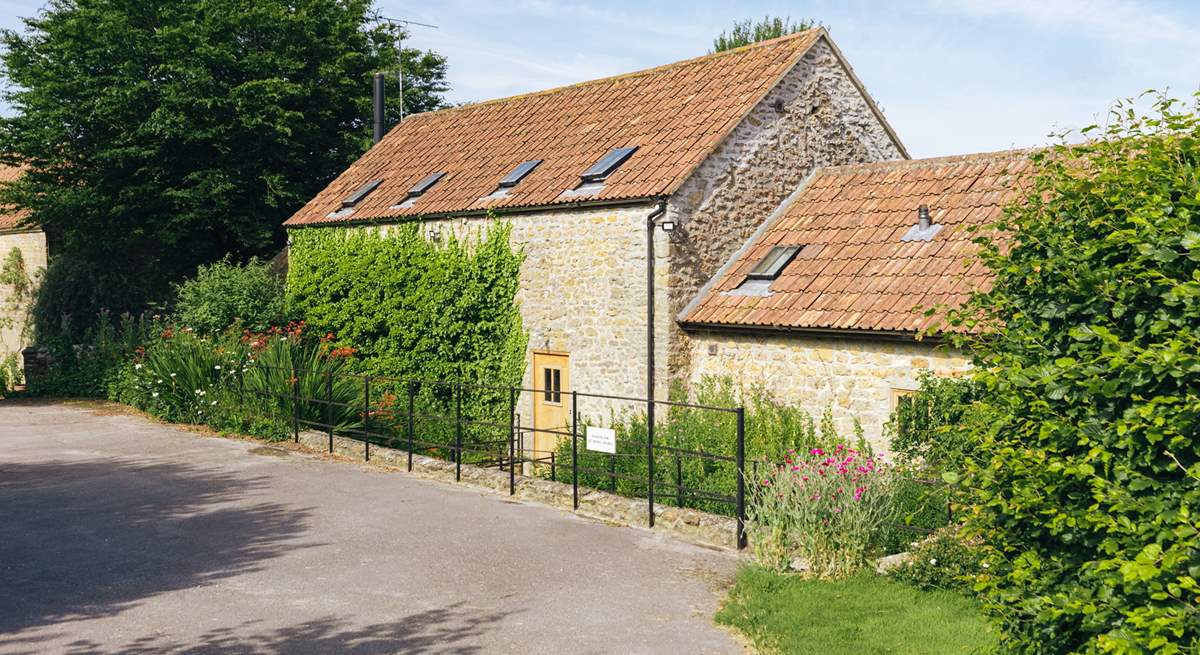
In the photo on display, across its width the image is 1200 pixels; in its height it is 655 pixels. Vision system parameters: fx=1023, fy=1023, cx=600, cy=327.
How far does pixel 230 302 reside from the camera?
20062mm

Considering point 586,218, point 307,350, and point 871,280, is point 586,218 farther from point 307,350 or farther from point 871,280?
point 307,350

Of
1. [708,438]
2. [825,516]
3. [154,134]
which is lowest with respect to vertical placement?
[825,516]

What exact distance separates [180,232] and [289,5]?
7.53 m

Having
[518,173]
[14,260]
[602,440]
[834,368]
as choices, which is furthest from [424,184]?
[14,260]

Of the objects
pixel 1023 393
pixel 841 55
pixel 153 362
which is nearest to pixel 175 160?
pixel 153 362

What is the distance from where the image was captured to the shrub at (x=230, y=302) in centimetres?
1995

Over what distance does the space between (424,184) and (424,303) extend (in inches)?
120

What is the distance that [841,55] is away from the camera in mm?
17516

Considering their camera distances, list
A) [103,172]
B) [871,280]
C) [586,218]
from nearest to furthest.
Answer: [871,280] < [586,218] < [103,172]

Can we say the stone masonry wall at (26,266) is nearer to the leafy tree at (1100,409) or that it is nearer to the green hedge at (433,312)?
the green hedge at (433,312)

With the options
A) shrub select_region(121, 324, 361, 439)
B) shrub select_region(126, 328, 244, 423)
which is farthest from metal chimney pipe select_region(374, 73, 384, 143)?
shrub select_region(126, 328, 244, 423)

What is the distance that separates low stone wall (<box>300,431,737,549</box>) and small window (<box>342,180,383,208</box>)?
772cm

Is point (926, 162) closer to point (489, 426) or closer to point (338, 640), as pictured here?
point (489, 426)

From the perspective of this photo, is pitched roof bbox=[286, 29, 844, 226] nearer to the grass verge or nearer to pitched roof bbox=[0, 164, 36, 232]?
the grass verge
